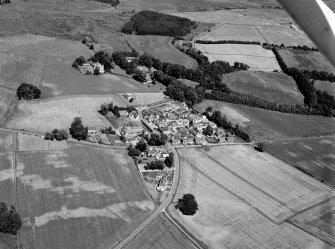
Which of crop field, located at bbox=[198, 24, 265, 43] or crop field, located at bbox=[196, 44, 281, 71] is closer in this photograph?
crop field, located at bbox=[196, 44, 281, 71]

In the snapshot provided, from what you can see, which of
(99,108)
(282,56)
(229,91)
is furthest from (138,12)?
(99,108)

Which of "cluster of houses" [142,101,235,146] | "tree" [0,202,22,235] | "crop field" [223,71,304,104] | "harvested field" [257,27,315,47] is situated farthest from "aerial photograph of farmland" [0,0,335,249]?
"harvested field" [257,27,315,47]

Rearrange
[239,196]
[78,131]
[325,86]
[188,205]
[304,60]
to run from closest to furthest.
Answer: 1. [188,205]
2. [239,196]
3. [78,131]
4. [325,86]
5. [304,60]

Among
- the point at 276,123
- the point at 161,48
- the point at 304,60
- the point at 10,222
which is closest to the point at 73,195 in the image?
the point at 10,222

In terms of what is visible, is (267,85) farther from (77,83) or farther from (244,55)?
(77,83)

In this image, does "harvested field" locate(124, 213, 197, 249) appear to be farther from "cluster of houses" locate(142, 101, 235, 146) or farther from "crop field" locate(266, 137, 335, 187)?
"crop field" locate(266, 137, 335, 187)

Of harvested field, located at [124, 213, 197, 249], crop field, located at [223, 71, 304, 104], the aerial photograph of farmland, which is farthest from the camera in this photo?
crop field, located at [223, 71, 304, 104]

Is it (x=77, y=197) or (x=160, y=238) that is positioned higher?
(x=77, y=197)
